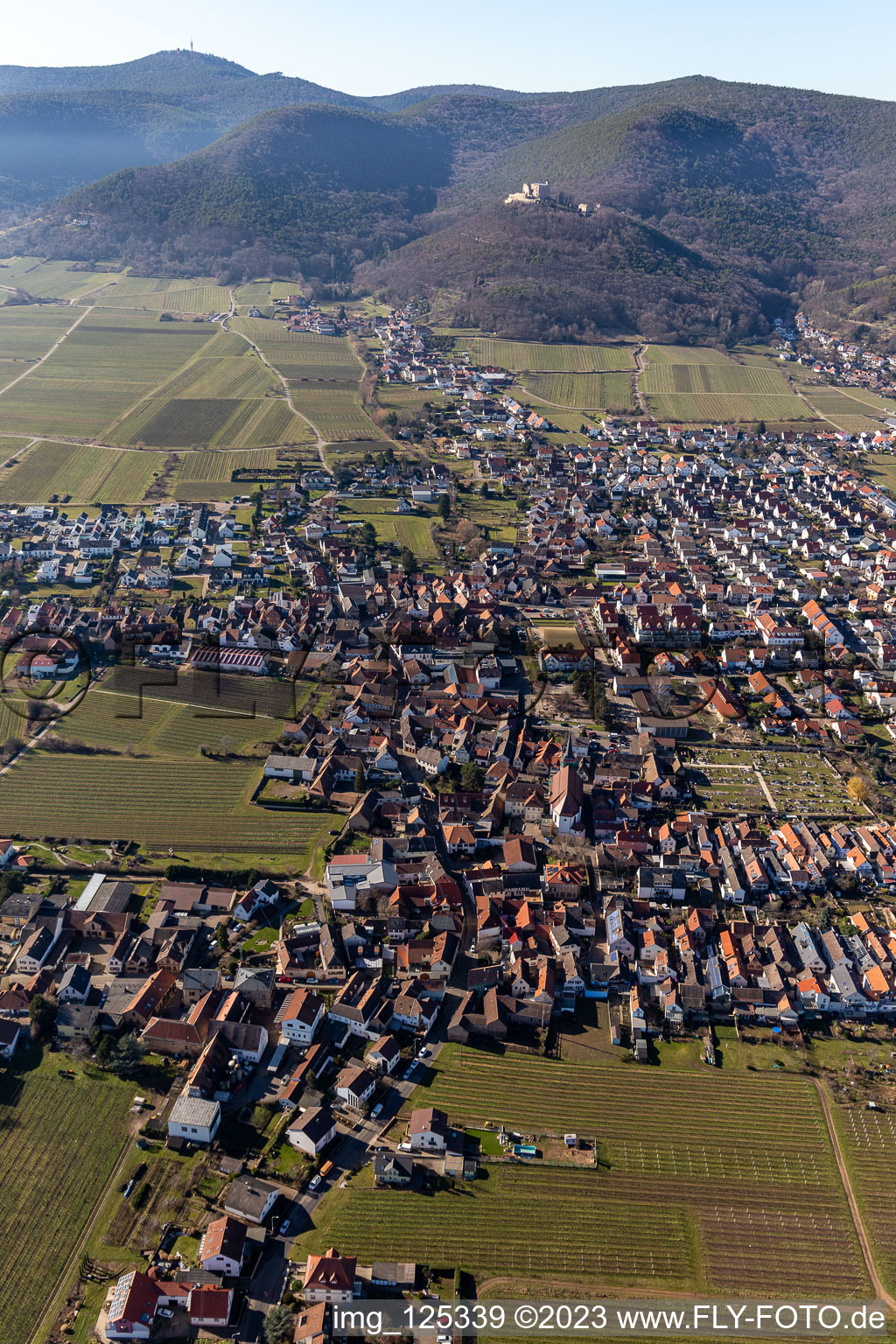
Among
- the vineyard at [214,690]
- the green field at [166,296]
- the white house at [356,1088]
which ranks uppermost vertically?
the green field at [166,296]

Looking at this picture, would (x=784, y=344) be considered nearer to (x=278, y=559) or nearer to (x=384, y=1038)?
(x=278, y=559)

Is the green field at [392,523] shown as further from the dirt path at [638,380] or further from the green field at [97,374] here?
the dirt path at [638,380]

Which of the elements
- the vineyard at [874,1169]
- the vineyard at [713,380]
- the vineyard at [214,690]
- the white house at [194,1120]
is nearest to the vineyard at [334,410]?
the vineyard at [713,380]

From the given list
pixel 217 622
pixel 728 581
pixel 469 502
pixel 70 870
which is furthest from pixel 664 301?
pixel 70 870

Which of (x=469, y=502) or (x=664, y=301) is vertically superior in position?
(x=664, y=301)

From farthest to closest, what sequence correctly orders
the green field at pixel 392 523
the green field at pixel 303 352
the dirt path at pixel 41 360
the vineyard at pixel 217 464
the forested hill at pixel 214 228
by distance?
the forested hill at pixel 214 228
the green field at pixel 303 352
the dirt path at pixel 41 360
the vineyard at pixel 217 464
the green field at pixel 392 523

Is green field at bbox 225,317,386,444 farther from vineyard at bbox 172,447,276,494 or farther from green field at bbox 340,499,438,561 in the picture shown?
green field at bbox 340,499,438,561

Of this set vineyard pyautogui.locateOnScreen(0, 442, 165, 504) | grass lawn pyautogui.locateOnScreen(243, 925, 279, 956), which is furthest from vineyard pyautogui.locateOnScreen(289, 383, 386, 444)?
grass lawn pyautogui.locateOnScreen(243, 925, 279, 956)
